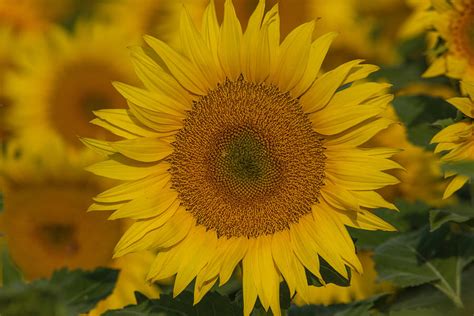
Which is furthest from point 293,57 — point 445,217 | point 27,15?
point 27,15

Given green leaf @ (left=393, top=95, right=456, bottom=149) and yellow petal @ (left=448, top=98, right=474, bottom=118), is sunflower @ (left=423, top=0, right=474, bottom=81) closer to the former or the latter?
green leaf @ (left=393, top=95, right=456, bottom=149)

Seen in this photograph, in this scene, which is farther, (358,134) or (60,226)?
(60,226)

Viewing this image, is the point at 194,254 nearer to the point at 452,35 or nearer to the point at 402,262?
the point at 402,262

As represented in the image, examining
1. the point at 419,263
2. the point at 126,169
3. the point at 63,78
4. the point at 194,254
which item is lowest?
the point at 419,263

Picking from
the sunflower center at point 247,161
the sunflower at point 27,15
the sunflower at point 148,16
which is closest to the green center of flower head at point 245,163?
the sunflower center at point 247,161

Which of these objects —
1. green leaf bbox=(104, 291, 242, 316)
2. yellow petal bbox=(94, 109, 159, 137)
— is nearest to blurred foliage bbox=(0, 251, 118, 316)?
green leaf bbox=(104, 291, 242, 316)

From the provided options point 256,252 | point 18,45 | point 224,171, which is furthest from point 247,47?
point 18,45
